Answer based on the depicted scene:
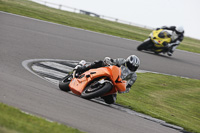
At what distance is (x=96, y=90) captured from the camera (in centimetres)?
775

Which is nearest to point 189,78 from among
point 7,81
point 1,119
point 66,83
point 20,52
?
point 20,52

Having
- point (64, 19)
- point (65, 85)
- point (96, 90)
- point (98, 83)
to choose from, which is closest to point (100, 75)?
point (98, 83)

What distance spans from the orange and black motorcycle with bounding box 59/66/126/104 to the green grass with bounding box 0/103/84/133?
2.59 metres

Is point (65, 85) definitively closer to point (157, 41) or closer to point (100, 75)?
point (100, 75)

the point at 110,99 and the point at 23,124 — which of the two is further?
the point at 110,99

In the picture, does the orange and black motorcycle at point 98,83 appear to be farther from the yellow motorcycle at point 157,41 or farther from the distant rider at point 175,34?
the distant rider at point 175,34

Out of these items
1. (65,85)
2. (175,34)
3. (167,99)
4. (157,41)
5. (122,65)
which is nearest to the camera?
(122,65)

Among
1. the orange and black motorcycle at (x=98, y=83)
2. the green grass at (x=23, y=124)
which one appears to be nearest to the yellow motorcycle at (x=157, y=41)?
the orange and black motorcycle at (x=98, y=83)

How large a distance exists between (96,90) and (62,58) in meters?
5.34

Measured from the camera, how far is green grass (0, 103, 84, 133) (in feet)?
14.6

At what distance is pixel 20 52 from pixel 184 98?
16.9 feet

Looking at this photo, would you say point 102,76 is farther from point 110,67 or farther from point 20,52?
point 20,52

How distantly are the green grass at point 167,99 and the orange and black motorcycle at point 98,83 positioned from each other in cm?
107

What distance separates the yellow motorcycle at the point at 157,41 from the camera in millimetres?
19500
